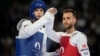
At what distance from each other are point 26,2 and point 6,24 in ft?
2.22

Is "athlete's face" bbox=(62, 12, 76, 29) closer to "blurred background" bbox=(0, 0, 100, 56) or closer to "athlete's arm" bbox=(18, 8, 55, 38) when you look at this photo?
"athlete's arm" bbox=(18, 8, 55, 38)

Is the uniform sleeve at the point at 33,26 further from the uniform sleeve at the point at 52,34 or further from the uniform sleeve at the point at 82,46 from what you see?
the uniform sleeve at the point at 82,46

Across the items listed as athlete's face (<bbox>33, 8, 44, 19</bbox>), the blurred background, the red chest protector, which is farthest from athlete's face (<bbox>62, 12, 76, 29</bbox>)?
the blurred background

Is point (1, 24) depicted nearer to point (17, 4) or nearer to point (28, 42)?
point (17, 4)

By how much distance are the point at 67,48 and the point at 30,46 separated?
448 mm

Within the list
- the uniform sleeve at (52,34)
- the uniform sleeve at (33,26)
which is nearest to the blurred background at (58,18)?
the uniform sleeve at (52,34)

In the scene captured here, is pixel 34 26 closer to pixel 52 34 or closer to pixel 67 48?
pixel 52 34

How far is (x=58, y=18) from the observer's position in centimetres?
1038

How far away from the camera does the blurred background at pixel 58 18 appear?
10133 millimetres

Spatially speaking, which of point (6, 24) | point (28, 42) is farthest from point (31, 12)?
point (6, 24)

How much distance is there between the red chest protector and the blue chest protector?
0.93 ft

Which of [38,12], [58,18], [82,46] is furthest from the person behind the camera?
[58,18]

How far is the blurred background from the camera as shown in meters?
10.1

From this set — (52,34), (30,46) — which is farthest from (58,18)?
(30,46)
